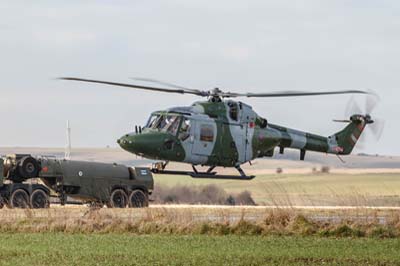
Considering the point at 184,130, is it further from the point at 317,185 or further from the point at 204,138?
the point at 317,185

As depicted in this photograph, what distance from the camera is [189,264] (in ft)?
85.0

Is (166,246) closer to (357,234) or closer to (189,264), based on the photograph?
(189,264)

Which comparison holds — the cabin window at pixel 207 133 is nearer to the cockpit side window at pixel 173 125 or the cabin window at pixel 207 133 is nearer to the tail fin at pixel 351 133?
the cockpit side window at pixel 173 125

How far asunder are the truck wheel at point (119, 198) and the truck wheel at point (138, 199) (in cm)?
30

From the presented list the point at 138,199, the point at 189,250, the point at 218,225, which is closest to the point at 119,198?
the point at 138,199

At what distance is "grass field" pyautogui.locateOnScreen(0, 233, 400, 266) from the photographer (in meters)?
26.6

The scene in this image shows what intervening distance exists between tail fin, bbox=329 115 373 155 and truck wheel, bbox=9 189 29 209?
14.5 m

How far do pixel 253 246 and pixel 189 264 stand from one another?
14.8 feet

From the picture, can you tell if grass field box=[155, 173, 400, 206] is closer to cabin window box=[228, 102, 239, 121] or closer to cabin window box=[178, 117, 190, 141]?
cabin window box=[228, 102, 239, 121]

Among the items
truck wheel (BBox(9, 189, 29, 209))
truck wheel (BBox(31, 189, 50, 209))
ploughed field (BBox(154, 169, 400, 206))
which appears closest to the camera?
truck wheel (BBox(9, 189, 29, 209))

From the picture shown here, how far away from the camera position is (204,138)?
48906 millimetres

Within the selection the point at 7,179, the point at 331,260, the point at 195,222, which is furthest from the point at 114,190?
the point at 331,260

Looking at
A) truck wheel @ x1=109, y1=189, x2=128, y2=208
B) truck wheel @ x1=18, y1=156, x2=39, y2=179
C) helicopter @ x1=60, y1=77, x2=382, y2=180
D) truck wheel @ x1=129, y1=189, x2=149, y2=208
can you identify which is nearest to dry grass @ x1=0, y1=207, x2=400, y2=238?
helicopter @ x1=60, y1=77, x2=382, y2=180

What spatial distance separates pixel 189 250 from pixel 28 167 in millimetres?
27763
